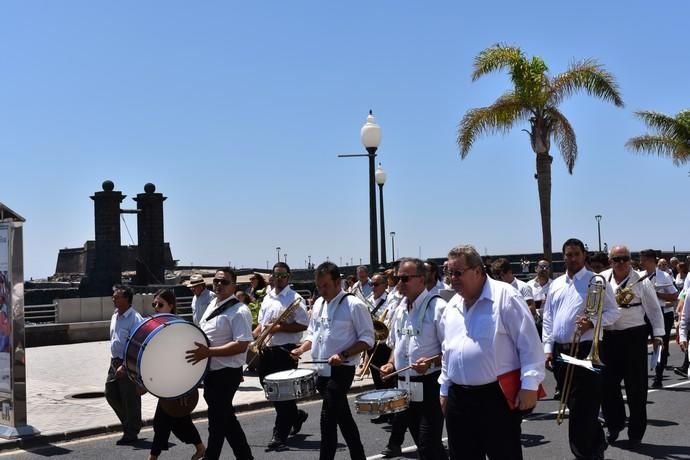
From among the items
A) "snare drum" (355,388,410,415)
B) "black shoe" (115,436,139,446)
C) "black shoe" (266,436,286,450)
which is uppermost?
"snare drum" (355,388,410,415)

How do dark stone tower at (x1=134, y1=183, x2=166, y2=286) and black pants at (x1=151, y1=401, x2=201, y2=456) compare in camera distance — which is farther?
dark stone tower at (x1=134, y1=183, x2=166, y2=286)

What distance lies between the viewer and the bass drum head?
7.07 meters

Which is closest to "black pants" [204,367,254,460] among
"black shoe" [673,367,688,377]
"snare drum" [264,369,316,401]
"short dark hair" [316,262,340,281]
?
"snare drum" [264,369,316,401]

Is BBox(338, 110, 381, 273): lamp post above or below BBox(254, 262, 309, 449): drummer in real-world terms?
above

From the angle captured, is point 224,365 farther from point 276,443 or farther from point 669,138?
point 669,138

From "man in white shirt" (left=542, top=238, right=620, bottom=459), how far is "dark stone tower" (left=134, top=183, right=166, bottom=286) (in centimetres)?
3305

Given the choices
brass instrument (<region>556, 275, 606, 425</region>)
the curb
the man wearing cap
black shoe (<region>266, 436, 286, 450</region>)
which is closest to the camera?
brass instrument (<region>556, 275, 606, 425</region>)

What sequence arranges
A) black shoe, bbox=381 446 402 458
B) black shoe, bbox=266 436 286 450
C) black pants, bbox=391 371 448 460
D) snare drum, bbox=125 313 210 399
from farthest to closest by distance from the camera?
black shoe, bbox=266 436 286 450 < black shoe, bbox=381 446 402 458 < snare drum, bbox=125 313 210 399 < black pants, bbox=391 371 448 460

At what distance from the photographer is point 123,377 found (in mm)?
10055

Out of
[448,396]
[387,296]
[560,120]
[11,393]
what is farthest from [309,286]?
[448,396]

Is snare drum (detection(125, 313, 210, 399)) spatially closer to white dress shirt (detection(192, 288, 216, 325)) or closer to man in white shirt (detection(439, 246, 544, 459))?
man in white shirt (detection(439, 246, 544, 459))

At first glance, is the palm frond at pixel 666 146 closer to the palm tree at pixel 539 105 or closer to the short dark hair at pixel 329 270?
the palm tree at pixel 539 105

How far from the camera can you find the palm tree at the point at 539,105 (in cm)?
2520

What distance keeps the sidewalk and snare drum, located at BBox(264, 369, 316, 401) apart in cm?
428
